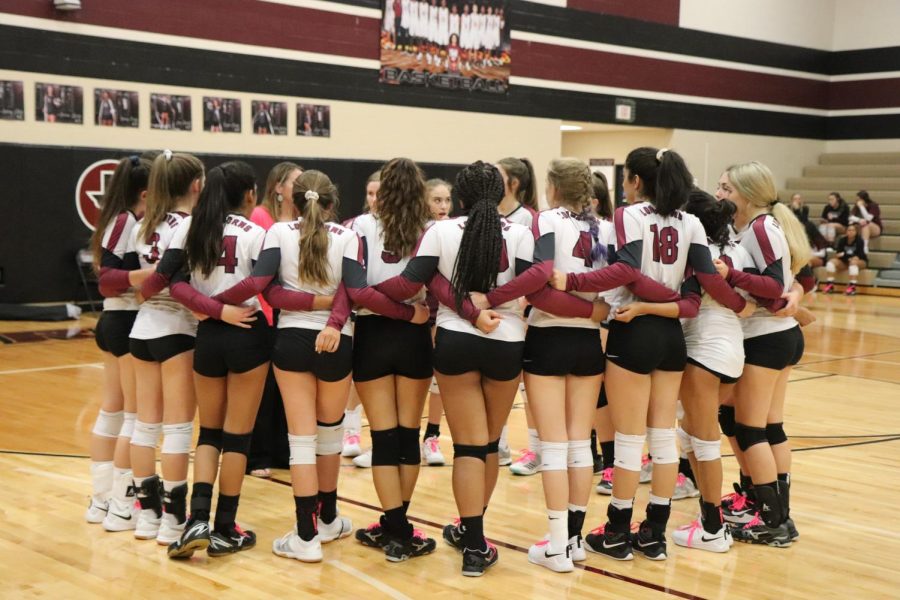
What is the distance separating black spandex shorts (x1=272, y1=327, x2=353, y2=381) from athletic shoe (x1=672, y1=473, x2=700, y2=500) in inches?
85.5

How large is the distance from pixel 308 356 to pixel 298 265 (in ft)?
1.25

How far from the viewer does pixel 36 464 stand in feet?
19.0

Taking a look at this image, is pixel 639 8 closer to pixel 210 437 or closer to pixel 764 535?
pixel 764 535

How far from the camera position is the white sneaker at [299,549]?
14.0 feet

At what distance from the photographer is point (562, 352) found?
416 cm

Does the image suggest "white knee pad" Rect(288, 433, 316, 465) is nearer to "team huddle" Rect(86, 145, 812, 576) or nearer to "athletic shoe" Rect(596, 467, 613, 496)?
"team huddle" Rect(86, 145, 812, 576)

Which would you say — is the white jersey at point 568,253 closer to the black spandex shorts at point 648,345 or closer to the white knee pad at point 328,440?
the black spandex shorts at point 648,345

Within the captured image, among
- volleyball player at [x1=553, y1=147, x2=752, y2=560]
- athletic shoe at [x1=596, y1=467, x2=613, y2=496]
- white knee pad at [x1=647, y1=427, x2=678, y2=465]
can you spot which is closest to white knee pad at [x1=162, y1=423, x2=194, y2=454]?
volleyball player at [x1=553, y1=147, x2=752, y2=560]

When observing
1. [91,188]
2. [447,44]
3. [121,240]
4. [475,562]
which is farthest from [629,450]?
[447,44]

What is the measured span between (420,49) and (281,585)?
12.5 metres

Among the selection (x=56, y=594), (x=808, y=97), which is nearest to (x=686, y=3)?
(x=808, y=97)

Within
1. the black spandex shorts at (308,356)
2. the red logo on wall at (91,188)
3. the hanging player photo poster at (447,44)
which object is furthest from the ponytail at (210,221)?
the hanging player photo poster at (447,44)

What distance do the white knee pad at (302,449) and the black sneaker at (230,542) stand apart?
1.58 feet

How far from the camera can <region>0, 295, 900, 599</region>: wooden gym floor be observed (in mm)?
4020
